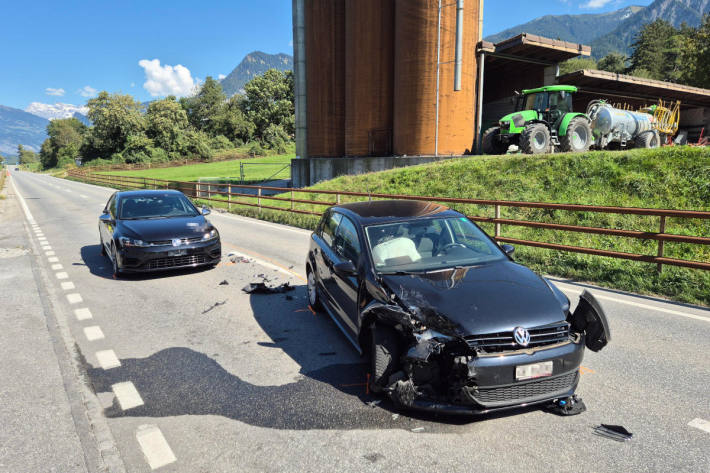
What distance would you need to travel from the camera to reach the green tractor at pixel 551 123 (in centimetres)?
1666

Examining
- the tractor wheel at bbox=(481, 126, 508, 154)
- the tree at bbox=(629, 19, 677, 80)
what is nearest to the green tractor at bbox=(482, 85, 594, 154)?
the tractor wheel at bbox=(481, 126, 508, 154)

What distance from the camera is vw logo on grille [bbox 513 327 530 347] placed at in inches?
128

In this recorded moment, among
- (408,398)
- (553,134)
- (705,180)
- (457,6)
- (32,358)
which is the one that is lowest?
(32,358)

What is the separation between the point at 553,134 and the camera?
1720cm

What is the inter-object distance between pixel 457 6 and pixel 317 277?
20.1 m

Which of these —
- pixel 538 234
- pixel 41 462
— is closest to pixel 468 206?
pixel 538 234

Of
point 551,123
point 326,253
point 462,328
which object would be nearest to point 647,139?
point 551,123

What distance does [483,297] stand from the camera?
143 inches

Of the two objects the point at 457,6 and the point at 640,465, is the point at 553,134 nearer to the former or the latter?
the point at 457,6

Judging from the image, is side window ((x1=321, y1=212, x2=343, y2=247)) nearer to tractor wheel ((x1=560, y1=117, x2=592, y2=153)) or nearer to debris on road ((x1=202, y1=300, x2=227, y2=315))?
debris on road ((x1=202, y1=300, x2=227, y2=315))

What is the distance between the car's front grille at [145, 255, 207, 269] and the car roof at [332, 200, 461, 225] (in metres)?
3.95

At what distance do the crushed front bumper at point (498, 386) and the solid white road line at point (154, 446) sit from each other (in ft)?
5.39

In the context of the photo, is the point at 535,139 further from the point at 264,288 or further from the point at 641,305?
the point at 264,288

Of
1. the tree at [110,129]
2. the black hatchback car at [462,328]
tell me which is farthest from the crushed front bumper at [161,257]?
the tree at [110,129]
